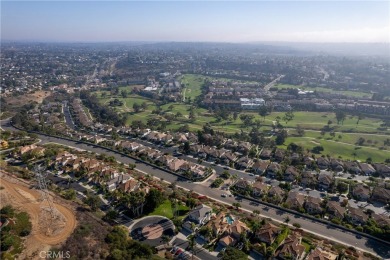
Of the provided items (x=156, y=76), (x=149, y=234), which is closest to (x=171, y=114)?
Answer: (x=149, y=234)

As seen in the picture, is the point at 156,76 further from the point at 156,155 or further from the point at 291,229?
the point at 291,229

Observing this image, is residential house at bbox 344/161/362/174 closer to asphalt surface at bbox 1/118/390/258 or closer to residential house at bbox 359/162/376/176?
residential house at bbox 359/162/376/176

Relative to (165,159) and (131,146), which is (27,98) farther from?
(165,159)

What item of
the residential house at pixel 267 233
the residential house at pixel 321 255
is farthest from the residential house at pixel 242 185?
the residential house at pixel 321 255

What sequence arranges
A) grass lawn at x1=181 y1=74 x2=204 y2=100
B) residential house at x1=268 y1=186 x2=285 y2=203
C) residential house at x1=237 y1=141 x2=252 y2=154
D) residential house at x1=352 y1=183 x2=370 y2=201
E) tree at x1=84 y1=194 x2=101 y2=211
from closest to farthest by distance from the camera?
tree at x1=84 y1=194 x2=101 y2=211 → residential house at x1=268 y1=186 x2=285 y2=203 → residential house at x1=352 y1=183 x2=370 y2=201 → residential house at x1=237 y1=141 x2=252 y2=154 → grass lawn at x1=181 y1=74 x2=204 y2=100

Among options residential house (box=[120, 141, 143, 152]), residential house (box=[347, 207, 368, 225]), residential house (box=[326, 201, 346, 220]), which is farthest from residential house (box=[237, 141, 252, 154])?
residential house (box=[347, 207, 368, 225])

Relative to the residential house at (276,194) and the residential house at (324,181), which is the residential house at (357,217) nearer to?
the residential house at (324,181)

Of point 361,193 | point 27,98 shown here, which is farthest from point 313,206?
point 27,98
